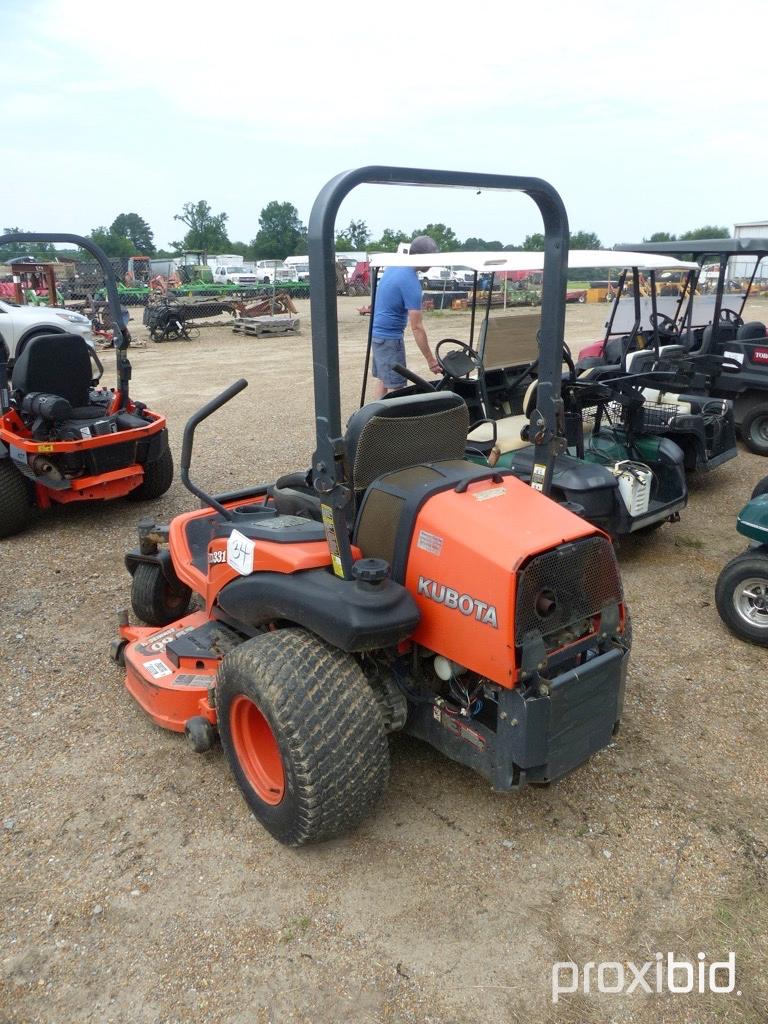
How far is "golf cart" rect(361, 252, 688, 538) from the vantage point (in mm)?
4613

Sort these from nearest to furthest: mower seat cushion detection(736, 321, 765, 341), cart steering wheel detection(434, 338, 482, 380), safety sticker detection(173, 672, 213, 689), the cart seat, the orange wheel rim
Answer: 1. the orange wheel rim
2. safety sticker detection(173, 672, 213, 689)
3. the cart seat
4. cart steering wheel detection(434, 338, 482, 380)
5. mower seat cushion detection(736, 321, 765, 341)

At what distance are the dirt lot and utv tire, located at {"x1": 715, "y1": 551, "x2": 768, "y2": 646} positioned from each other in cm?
18

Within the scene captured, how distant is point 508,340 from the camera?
5.70 metres

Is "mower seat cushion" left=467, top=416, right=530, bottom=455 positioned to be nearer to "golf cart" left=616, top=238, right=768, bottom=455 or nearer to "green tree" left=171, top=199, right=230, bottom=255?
"golf cart" left=616, top=238, right=768, bottom=455

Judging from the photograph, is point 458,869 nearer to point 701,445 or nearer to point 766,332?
point 701,445

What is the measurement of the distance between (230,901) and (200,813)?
17.1 inches

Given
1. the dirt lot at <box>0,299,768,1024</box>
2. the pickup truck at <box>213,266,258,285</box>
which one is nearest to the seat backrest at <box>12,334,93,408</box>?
the dirt lot at <box>0,299,768,1024</box>

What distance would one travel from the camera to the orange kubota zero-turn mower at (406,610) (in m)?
2.31

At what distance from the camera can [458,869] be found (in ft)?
8.32

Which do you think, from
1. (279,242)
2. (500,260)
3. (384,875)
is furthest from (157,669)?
(279,242)

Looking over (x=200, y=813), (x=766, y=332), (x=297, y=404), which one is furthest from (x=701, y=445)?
(x=297, y=404)

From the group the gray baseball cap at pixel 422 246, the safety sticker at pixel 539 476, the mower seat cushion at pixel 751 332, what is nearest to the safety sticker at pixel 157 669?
the safety sticker at pixel 539 476

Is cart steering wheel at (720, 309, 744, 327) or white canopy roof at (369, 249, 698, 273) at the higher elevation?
white canopy roof at (369, 249, 698, 273)

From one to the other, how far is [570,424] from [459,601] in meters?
3.05
